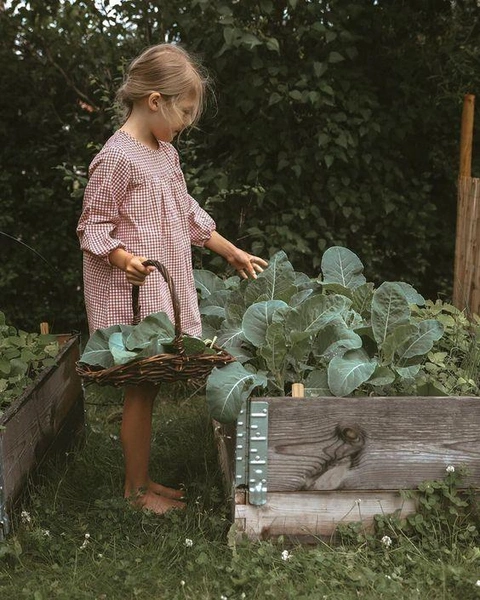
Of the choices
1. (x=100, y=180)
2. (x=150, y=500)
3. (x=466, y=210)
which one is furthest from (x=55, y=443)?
(x=466, y=210)

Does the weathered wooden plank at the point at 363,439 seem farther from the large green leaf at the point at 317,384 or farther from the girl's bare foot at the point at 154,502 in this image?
the girl's bare foot at the point at 154,502

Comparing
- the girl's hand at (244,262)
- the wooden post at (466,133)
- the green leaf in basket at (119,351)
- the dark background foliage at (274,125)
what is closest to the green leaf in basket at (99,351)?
the green leaf in basket at (119,351)

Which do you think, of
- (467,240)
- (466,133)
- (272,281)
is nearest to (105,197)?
(272,281)

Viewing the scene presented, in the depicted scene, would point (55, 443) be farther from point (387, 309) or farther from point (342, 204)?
point (342, 204)

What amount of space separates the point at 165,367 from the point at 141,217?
24.4 inches

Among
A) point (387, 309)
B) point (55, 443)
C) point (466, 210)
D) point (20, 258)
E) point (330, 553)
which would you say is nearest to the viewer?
point (330, 553)

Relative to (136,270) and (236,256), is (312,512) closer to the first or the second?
(136,270)

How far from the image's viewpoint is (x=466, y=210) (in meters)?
4.17

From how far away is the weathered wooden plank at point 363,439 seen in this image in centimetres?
243

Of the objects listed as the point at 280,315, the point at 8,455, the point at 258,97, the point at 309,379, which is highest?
the point at 258,97

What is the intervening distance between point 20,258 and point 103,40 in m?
1.66

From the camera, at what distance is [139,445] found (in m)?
2.80

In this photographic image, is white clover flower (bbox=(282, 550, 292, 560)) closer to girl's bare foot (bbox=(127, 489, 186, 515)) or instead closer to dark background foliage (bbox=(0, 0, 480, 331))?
girl's bare foot (bbox=(127, 489, 186, 515))

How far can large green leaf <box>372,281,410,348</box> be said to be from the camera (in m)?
2.74
